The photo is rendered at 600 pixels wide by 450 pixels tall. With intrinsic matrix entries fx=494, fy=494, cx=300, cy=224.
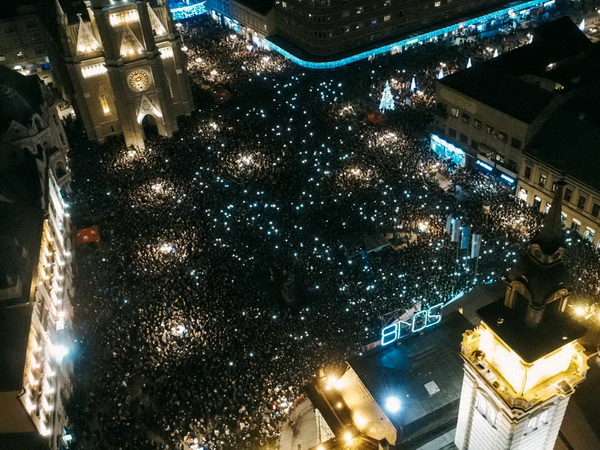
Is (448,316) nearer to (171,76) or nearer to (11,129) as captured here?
(11,129)

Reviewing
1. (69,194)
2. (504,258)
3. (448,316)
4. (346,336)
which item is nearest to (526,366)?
(448,316)

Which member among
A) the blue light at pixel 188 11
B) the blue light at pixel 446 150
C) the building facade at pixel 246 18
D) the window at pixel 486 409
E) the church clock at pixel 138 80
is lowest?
the window at pixel 486 409

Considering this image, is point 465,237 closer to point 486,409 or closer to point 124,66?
point 486,409

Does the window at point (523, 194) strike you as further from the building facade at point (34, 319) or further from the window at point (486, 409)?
the building facade at point (34, 319)

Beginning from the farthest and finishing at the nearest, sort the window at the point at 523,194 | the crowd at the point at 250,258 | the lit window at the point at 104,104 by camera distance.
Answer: the lit window at the point at 104,104
the window at the point at 523,194
the crowd at the point at 250,258

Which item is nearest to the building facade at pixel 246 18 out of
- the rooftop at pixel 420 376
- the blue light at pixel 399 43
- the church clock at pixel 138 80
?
the blue light at pixel 399 43

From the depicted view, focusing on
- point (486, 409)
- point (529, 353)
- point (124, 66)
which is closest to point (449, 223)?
point (486, 409)
